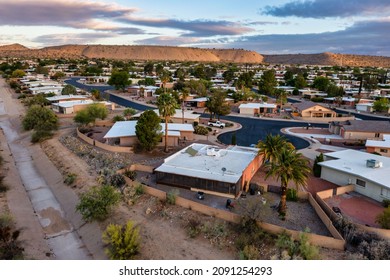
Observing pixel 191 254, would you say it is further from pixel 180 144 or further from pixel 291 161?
pixel 180 144

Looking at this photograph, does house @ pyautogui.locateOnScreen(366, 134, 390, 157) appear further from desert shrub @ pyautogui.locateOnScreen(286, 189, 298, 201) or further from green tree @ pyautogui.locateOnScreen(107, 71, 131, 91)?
green tree @ pyautogui.locateOnScreen(107, 71, 131, 91)

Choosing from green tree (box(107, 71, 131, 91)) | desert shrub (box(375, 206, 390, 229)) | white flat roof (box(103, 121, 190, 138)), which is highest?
green tree (box(107, 71, 131, 91))

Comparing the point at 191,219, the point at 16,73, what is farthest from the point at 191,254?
the point at 16,73

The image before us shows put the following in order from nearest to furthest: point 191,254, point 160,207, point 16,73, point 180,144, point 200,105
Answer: point 191,254 < point 160,207 < point 180,144 < point 200,105 < point 16,73

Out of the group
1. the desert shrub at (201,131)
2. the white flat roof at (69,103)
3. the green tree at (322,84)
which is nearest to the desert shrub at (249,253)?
the desert shrub at (201,131)

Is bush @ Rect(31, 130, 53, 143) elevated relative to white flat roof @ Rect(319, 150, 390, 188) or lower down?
lower down

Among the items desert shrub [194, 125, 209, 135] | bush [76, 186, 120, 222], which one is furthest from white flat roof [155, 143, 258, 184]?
desert shrub [194, 125, 209, 135]

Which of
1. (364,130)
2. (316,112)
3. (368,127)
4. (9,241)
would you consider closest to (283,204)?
(9,241)
